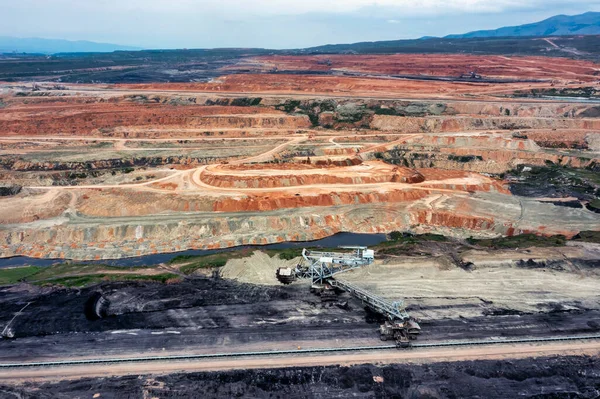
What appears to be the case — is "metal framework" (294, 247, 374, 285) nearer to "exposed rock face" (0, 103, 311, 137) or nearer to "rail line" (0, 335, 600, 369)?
"rail line" (0, 335, 600, 369)

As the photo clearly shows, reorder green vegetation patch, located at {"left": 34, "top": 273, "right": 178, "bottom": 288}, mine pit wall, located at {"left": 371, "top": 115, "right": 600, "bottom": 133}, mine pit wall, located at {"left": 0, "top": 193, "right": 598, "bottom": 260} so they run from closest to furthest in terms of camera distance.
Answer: green vegetation patch, located at {"left": 34, "top": 273, "right": 178, "bottom": 288}, mine pit wall, located at {"left": 0, "top": 193, "right": 598, "bottom": 260}, mine pit wall, located at {"left": 371, "top": 115, "right": 600, "bottom": 133}

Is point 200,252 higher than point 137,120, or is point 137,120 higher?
point 137,120

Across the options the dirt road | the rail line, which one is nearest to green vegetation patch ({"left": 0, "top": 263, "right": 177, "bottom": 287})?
the rail line

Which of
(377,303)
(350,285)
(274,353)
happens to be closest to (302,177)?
(350,285)

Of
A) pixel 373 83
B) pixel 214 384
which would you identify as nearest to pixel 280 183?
pixel 214 384

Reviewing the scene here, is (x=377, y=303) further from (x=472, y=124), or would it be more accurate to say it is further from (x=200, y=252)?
(x=472, y=124)
